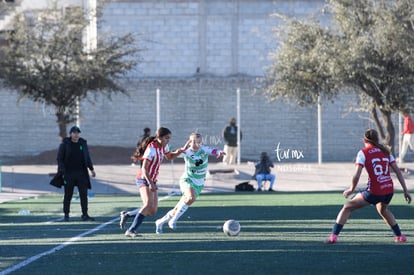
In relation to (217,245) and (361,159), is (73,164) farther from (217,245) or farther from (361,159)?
(361,159)

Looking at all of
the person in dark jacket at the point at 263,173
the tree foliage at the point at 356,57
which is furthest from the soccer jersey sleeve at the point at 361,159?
the tree foliage at the point at 356,57

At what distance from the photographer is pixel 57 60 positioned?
119ft

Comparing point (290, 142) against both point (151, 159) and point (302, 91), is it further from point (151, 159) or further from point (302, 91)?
point (151, 159)

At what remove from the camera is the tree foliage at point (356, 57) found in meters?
33.4

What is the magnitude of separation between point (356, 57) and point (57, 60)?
35.1 ft

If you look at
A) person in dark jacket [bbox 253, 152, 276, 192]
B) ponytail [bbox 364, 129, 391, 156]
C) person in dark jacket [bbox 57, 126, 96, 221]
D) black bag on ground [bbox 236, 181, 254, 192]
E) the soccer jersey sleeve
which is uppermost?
ponytail [bbox 364, 129, 391, 156]

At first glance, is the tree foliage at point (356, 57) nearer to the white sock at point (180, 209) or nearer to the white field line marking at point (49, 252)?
the white field line marking at point (49, 252)

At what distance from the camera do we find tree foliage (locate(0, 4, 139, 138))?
3591 cm

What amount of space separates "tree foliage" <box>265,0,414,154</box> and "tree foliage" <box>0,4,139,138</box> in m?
5.97

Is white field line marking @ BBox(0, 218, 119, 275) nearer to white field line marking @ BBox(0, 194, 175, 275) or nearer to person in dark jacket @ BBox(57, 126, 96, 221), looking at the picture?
white field line marking @ BBox(0, 194, 175, 275)

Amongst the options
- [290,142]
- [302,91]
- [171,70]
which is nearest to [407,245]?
[302,91]

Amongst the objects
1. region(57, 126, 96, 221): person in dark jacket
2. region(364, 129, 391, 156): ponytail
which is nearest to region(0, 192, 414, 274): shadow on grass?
region(57, 126, 96, 221): person in dark jacket

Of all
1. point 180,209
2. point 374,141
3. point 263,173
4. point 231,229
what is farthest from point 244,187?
point 374,141

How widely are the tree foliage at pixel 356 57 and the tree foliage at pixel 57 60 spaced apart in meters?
5.97
